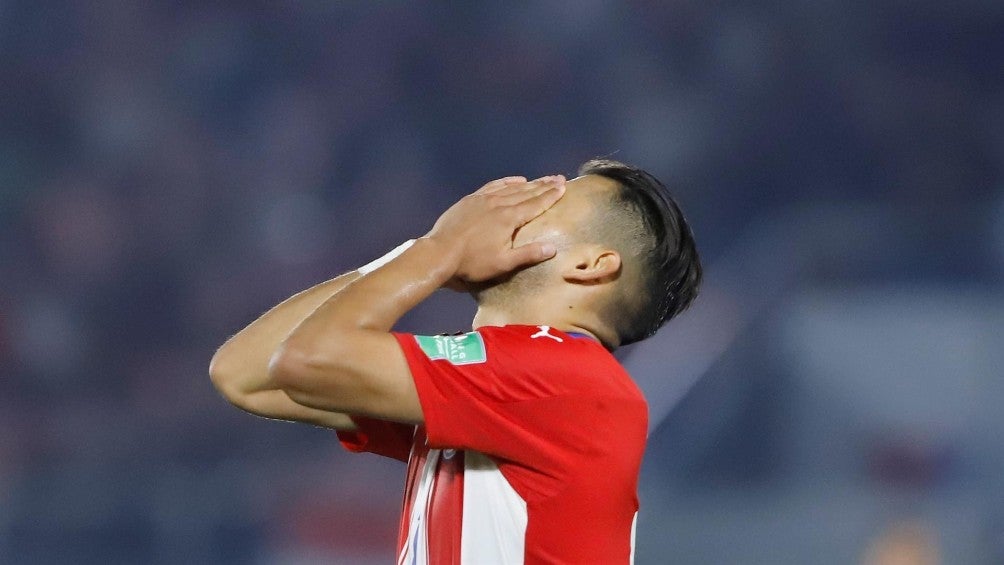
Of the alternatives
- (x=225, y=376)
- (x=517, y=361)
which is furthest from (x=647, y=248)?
(x=225, y=376)

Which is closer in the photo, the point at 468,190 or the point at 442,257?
the point at 442,257

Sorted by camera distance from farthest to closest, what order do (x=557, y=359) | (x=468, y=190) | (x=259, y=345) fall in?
1. (x=468, y=190)
2. (x=259, y=345)
3. (x=557, y=359)

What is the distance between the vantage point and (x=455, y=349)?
4.91 ft

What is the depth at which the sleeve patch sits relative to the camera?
58.3 inches

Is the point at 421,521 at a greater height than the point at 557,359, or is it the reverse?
the point at 557,359

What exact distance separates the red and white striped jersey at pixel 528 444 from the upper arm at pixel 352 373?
0.02m

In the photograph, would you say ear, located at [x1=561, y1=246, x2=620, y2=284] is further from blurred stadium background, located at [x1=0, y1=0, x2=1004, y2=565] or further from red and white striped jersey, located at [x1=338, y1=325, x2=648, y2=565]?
blurred stadium background, located at [x1=0, y1=0, x2=1004, y2=565]

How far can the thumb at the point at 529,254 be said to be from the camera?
1.60 m

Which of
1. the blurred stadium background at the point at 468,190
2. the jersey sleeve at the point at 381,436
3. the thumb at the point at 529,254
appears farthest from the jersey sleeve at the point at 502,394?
the blurred stadium background at the point at 468,190

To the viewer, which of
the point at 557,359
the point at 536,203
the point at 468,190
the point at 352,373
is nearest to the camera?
the point at 352,373

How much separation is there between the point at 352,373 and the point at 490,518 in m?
0.31

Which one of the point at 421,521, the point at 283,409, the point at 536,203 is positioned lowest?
the point at 421,521

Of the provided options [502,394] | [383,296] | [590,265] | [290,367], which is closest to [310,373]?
[290,367]

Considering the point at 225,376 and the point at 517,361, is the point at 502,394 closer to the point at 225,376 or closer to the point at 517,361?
the point at 517,361
